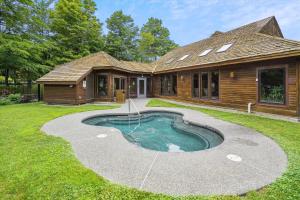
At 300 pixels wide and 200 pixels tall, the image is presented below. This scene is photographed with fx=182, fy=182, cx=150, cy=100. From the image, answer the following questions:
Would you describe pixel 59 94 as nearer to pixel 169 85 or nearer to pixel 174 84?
pixel 169 85

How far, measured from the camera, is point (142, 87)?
59.0 feet

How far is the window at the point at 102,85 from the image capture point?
1385cm

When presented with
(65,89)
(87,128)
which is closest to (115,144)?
(87,128)

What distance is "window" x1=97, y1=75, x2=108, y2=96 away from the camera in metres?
13.9

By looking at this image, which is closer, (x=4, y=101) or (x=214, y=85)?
(x=214, y=85)

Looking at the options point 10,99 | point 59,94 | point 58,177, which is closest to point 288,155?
point 58,177

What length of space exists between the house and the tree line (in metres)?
3.63

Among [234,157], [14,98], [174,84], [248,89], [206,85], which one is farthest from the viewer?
[174,84]

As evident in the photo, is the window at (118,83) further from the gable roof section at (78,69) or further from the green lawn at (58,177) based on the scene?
the green lawn at (58,177)

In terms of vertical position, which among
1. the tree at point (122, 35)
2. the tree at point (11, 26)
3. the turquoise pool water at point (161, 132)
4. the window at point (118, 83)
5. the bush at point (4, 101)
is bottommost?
the turquoise pool water at point (161, 132)

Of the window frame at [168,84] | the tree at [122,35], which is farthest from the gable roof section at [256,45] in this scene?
the tree at [122,35]

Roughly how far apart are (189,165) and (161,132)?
3875 mm

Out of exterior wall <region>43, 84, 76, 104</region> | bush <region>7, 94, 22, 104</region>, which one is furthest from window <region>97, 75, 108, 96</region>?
bush <region>7, 94, 22, 104</region>

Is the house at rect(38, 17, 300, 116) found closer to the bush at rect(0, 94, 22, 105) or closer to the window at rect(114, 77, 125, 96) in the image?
the window at rect(114, 77, 125, 96)
